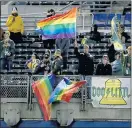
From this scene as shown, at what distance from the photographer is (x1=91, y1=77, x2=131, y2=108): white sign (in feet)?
43.8

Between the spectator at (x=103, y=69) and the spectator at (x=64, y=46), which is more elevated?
the spectator at (x=64, y=46)

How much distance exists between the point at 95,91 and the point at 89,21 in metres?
7.24

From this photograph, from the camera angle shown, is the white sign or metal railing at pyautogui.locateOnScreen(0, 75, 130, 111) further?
metal railing at pyautogui.locateOnScreen(0, 75, 130, 111)

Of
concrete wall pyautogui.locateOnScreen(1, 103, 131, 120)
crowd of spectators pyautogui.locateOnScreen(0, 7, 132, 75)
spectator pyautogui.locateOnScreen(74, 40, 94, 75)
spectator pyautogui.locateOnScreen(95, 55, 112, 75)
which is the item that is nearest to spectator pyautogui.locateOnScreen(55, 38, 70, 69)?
crowd of spectators pyautogui.locateOnScreen(0, 7, 132, 75)

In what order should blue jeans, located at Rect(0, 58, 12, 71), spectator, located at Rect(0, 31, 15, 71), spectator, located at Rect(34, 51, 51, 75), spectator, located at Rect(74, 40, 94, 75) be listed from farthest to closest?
blue jeans, located at Rect(0, 58, 12, 71) < spectator, located at Rect(0, 31, 15, 71) < spectator, located at Rect(34, 51, 51, 75) < spectator, located at Rect(74, 40, 94, 75)

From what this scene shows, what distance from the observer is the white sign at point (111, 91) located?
43.8 ft

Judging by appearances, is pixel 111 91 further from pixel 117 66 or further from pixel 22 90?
pixel 22 90

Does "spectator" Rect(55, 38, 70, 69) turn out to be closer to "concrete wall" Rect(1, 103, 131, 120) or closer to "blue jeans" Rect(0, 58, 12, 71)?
"blue jeans" Rect(0, 58, 12, 71)

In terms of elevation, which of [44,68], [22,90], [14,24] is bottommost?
[22,90]

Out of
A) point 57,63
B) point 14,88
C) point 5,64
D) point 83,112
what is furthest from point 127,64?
point 5,64

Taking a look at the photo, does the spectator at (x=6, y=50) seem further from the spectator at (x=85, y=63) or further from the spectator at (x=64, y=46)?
the spectator at (x=85, y=63)

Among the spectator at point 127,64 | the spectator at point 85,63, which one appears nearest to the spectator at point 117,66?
the spectator at point 127,64

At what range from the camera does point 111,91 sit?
526 inches

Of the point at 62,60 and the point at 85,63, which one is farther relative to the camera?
the point at 62,60
